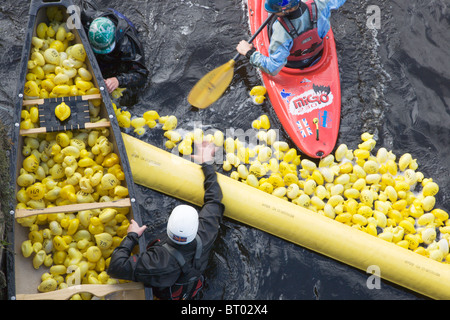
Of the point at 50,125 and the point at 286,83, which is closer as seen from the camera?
the point at 50,125

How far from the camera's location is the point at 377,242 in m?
4.56

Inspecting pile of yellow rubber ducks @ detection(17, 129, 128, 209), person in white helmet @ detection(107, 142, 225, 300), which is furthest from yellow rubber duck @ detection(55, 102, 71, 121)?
person in white helmet @ detection(107, 142, 225, 300)

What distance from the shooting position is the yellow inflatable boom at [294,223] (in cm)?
452

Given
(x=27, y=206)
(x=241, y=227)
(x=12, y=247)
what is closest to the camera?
(x=12, y=247)

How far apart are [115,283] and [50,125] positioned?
1.41 m

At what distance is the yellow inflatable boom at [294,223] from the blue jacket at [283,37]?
1214 millimetres

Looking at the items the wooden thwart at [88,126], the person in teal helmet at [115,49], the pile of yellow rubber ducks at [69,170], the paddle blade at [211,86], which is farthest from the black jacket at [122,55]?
the pile of yellow rubber ducks at [69,170]

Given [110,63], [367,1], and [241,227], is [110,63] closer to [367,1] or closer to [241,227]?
[241,227]

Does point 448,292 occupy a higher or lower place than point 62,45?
lower

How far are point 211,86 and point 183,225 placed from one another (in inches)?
88.4

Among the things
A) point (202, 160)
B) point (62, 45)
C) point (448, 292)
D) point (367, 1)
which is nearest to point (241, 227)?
point (202, 160)

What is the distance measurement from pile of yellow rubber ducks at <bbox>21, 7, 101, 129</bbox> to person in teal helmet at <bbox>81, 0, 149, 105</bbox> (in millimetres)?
225

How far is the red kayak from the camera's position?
16.6 feet

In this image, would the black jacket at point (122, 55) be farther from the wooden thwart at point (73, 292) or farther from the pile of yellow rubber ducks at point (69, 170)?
the wooden thwart at point (73, 292)
